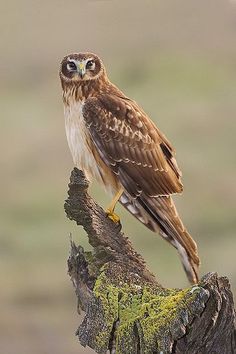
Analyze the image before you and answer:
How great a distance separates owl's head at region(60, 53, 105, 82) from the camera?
5129mm

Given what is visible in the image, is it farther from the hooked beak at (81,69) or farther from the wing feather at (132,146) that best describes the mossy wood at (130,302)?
the hooked beak at (81,69)

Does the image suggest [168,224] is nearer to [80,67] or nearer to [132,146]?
[132,146]

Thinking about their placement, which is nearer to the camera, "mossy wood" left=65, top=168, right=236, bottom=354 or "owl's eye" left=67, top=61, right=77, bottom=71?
"mossy wood" left=65, top=168, right=236, bottom=354

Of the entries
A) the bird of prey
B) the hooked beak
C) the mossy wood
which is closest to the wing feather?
the bird of prey

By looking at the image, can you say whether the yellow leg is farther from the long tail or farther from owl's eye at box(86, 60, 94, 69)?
owl's eye at box(86, 60, 94, 69)

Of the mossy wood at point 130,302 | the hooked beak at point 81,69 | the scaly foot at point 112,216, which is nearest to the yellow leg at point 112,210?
the scaly foot at point 112,216

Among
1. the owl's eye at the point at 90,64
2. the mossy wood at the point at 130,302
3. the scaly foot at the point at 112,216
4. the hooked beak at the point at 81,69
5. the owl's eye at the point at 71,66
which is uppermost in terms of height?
the owl's eye at the point at 90,64

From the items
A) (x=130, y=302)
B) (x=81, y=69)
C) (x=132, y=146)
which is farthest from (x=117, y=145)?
(x=130, y=302)

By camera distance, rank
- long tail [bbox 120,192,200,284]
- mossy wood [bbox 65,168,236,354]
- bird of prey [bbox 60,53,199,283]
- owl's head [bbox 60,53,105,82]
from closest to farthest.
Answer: mossy wood [bbox 65,168,236,354] < long tail [bbox 120,192,200,284] < bird of prey [bbox 60,53,199,283] < owl's head [bbox 60,53,105,82]

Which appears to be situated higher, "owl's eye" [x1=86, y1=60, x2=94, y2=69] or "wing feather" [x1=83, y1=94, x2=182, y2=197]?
"owl's eye" [x1=86, y1=60, x2=94, y2=69]

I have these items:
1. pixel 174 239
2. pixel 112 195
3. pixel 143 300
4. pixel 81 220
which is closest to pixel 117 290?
pixel 143 300

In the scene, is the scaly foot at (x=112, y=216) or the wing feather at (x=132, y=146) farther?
the wing feather at (x=132, y=146)

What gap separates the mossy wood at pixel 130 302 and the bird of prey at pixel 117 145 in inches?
22.8

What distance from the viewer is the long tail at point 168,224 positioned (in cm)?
444
